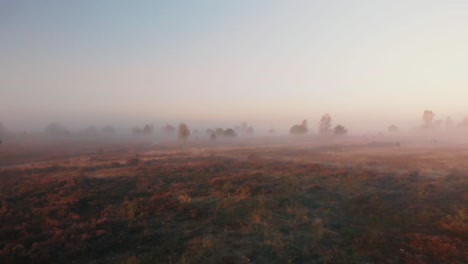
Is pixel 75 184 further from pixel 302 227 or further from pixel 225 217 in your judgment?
pixel 302 227

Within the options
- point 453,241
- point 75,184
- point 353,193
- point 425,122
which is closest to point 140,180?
point 75,184

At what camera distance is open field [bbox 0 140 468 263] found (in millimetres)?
11320

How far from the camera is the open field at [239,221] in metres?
11.3

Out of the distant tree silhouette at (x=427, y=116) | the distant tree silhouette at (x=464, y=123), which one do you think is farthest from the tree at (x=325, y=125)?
the distant tree silhouette at (x=464, y=123)

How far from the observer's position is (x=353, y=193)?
21547 mm

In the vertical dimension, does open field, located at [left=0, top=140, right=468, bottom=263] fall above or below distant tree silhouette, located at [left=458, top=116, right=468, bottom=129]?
below

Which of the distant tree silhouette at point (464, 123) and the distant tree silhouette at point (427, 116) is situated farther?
the distant tree silhouette at point (464, 123)

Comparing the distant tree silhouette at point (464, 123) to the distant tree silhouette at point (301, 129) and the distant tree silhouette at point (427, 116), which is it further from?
the distant tree silhouette at point (301, 129)

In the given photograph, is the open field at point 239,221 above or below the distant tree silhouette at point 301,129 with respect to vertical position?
below

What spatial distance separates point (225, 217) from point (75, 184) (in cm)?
1887

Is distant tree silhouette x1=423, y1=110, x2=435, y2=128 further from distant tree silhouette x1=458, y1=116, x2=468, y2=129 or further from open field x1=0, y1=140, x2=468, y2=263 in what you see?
open field x1=0, y1=140, x2=468, y2=263

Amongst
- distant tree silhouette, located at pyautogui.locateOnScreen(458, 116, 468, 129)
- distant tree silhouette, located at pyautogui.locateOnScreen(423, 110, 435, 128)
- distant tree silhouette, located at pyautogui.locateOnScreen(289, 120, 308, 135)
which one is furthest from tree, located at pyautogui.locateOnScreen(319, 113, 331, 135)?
distant tree silhouette, located at pyautogui.locateOnScreen(458, 116, 468, 129)

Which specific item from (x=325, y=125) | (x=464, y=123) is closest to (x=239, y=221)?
(x=325, y=125)

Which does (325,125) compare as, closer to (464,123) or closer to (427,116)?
(427,116)
